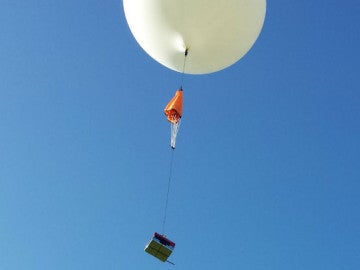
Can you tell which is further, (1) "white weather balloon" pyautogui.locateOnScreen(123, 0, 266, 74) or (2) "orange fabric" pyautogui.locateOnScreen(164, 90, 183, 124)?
(2) "orange fabric" pyautogui.locateOnScreen(164, 90, 183, 124)

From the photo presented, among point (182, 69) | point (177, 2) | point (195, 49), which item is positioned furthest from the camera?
point (182, 69)

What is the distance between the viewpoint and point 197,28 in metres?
10.2

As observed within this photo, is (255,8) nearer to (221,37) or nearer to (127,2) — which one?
(221,37)

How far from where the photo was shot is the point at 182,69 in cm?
1142

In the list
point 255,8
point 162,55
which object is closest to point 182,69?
point 162,55

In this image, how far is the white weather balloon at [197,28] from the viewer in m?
10.0

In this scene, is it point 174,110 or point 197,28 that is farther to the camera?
point 174,110

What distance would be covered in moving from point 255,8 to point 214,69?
64.4 inches

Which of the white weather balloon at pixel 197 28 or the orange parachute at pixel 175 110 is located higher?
the white weather balloon at pixel 197 28

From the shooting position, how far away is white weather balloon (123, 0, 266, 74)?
10.0m

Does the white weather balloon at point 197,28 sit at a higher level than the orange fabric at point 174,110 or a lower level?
higher

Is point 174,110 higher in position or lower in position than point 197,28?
lower

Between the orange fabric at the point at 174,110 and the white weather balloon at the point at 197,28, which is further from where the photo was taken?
the orange fabric at the point at 174,110

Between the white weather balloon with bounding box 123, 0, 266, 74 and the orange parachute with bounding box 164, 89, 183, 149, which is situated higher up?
the white weather balloon with bounding box 123, 0, 266, 74
